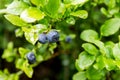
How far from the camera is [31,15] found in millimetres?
1018

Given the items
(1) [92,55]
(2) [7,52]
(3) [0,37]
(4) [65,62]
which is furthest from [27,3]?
(3) [0,37]

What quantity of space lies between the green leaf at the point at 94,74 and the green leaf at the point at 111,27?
0.16 meters

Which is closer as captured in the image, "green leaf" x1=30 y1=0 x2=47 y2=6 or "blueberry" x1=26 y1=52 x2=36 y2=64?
"green leaf" x1=30 y1=0 x2=47 y2=6

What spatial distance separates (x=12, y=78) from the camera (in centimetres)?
143

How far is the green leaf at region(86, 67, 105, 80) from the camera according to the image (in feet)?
3.94

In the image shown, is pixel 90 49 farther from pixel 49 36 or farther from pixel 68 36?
pixel 68 36

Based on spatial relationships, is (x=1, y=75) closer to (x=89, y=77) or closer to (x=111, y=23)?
(x=89, y=77)

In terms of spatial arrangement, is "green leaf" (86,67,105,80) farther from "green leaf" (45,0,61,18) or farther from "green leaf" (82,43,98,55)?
"green leaf" (45,0,61,18)

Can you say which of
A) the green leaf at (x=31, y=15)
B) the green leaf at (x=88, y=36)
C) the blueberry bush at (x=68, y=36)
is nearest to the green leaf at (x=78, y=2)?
the blueberry bush at (x=68, y=36)

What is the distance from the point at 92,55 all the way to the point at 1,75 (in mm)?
454

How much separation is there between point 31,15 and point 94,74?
0.36m

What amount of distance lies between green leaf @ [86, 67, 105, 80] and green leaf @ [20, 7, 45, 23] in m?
0.32

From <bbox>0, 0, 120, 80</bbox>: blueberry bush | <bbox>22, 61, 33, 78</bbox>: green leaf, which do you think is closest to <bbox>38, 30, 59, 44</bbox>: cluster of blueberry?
<bbox>0, 0, 120, 80</bbox>: blueberry bush

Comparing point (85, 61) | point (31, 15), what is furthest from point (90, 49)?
point (31, 15)
